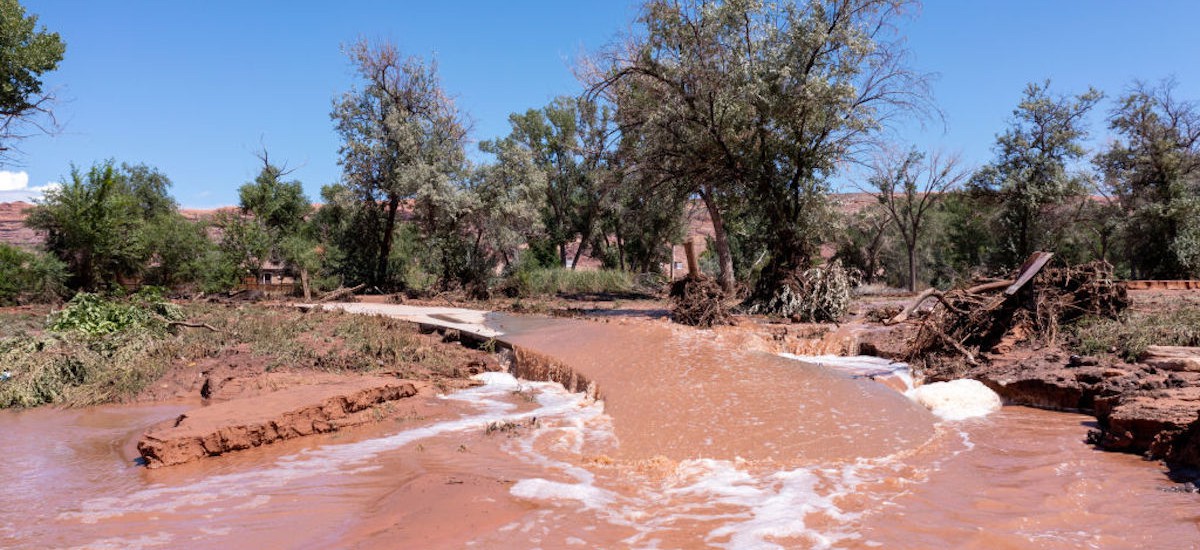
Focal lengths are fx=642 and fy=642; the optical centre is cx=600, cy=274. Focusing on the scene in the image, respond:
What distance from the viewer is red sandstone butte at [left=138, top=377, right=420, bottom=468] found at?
5.47m

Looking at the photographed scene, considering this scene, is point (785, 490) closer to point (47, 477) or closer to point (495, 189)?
point (47, 477)

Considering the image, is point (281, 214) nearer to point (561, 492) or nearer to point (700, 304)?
point (700, 304)

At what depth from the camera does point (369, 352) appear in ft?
33.6

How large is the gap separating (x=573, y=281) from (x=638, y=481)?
19818mm

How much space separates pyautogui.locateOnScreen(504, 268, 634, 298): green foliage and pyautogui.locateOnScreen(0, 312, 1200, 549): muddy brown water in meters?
15.7

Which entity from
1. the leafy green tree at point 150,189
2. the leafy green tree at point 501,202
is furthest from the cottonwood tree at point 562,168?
the leafy green tree at point 150,189

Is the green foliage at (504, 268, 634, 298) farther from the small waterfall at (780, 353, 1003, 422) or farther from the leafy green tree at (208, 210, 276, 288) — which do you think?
the small waterfall at (780, 353, 1003, 422)

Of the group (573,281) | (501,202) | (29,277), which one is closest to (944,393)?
(501,202)

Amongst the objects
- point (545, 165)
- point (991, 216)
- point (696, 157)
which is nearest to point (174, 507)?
point (696, 157)

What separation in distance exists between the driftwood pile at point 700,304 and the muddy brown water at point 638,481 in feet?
12.8

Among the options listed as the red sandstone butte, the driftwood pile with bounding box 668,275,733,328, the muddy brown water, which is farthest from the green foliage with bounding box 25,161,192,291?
the driftwood pile with bounding box 668,275,733,328

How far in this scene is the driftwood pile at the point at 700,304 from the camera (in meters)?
11.6

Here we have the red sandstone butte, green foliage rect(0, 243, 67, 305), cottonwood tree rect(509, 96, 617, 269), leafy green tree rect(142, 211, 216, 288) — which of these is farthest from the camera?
cottonwood tree rect(509, 96, 617, 269)

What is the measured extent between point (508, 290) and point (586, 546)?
1899 cm
